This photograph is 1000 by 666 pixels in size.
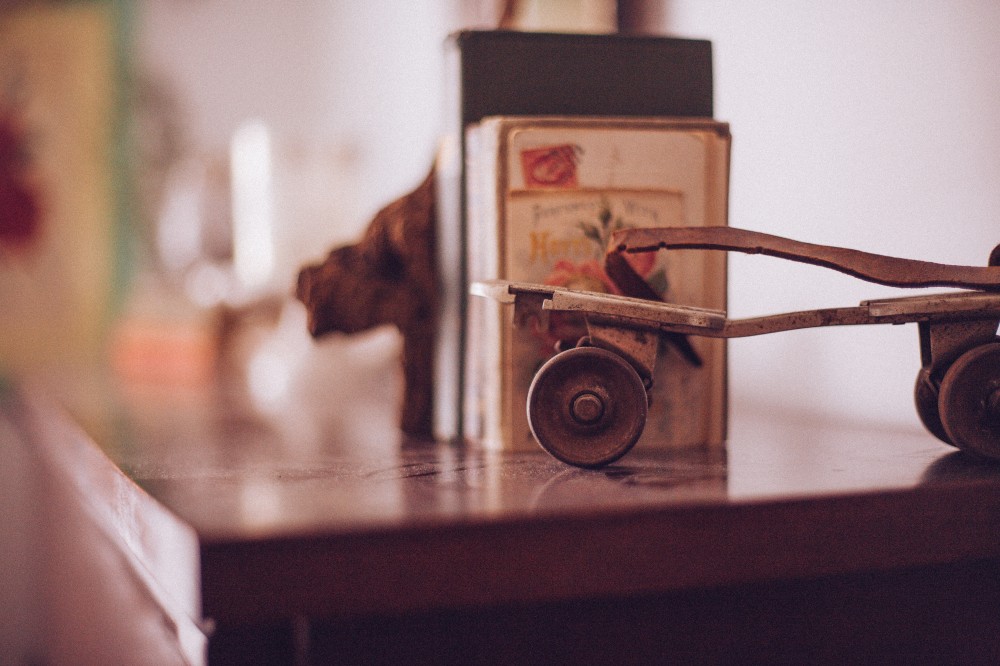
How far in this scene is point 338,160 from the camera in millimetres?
1688

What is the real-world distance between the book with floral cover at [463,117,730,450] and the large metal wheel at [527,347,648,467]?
10cm

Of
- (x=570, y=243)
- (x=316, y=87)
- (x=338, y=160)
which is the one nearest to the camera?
(x=570, y=243)

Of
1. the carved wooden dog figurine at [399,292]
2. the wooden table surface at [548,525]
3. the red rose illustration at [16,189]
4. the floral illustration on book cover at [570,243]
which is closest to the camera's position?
the wooden table surface at [548,525]

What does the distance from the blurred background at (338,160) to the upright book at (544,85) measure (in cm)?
14

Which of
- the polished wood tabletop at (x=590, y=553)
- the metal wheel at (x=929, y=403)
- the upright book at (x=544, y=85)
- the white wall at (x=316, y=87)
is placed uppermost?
the white wall at (x=316, y=87)

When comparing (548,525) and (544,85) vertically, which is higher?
(544,85)

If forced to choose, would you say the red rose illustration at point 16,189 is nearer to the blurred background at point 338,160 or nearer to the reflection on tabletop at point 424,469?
the blurred background at point 338,160

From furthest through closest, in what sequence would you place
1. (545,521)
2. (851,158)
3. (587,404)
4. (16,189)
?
(16,189)
(851,158)
(587,404)
(545,521)

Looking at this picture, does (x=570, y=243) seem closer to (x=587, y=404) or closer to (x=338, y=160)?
(x=587, y=404)

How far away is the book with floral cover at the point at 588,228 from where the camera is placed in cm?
62

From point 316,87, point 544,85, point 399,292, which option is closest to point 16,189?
point 316,87

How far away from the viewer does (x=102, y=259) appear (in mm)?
2506

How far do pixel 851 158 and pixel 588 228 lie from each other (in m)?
0.26

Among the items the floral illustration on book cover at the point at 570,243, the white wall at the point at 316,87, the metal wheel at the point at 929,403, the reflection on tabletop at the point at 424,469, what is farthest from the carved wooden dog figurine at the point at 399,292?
the white wall at the point at 316,87
